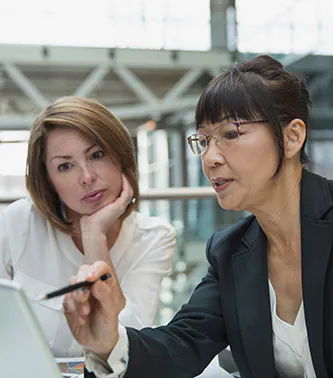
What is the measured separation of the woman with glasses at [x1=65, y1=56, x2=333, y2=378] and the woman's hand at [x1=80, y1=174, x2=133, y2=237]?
0.45 metres

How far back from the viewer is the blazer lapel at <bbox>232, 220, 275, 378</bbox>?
117cm

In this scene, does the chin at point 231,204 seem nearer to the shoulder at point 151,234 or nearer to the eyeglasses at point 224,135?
the eyeglasses at point 224,135

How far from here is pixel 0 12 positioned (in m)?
7.00

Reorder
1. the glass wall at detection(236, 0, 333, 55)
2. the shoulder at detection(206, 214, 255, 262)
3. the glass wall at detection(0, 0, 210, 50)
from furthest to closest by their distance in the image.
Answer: the glass wall at detection(0, 0, 210, 50) → the glass wall at detection(236, 0, 333, 55) → the shoulder at detection(206, 214, 255, 262)

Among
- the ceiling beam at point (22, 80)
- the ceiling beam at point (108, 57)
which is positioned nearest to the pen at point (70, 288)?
the ceiling beam at point (108, 57)

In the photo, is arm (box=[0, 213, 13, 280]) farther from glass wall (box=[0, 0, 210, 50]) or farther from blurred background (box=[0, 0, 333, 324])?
glass wall (box=[0, 0, 210, 50])

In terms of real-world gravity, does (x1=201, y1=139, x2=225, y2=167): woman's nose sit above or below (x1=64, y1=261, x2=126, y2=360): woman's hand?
above

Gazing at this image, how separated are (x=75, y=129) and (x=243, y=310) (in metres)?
0.79

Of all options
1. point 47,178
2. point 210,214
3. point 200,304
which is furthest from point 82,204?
point 210,214

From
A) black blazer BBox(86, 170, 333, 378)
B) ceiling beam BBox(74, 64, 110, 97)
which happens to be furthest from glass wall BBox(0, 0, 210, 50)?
black blazer BBox(86, 170, 333, 378)

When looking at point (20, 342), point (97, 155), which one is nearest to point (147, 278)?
point (97, 155)

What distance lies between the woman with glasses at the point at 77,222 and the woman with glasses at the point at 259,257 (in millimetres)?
352

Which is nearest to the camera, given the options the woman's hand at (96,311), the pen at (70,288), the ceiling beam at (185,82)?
the pen at (70,288)

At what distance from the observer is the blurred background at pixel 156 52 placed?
7.11m
